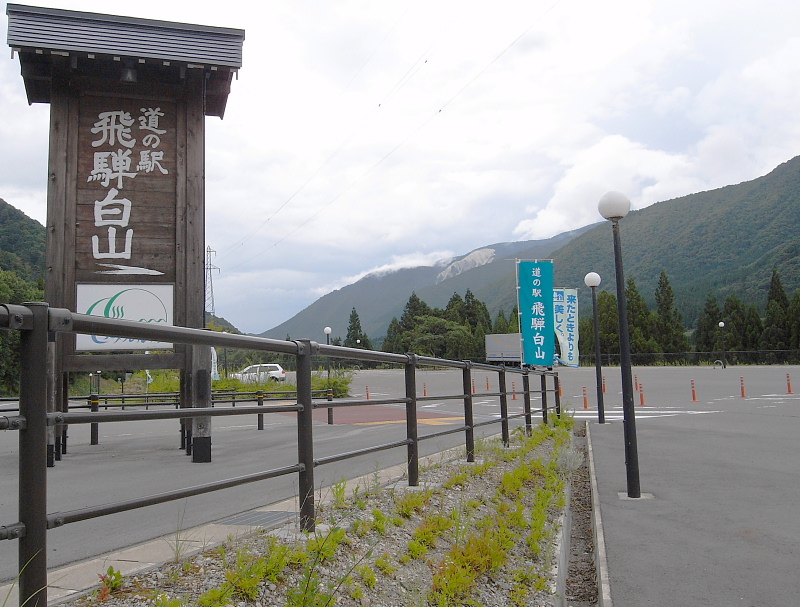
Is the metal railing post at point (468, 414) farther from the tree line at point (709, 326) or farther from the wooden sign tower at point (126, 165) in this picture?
the tree line at point (709, 326)

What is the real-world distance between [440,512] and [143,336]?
2.96 meters

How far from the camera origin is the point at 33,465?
203 cm

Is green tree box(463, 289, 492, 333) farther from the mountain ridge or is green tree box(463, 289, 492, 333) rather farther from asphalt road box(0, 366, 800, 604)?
asphalt road box(0, 366, 800, 604)

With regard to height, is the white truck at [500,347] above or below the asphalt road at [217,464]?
above

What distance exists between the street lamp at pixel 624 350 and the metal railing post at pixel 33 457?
21.6 feet

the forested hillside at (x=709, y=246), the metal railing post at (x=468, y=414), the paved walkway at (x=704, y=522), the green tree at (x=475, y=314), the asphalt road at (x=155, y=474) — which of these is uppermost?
the forested hillside at (x=709, y=246)

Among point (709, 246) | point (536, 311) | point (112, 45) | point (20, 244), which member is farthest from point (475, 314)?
point (112, 45)

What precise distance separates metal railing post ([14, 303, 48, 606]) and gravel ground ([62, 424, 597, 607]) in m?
0.46

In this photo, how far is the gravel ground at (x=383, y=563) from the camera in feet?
8.77

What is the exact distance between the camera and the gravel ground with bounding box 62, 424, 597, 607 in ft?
8.77

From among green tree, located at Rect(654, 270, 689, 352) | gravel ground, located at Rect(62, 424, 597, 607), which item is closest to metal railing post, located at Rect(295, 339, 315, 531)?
gravel ground, located at Rect(62, 424, 597, 607)

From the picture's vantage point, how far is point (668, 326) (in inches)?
2894

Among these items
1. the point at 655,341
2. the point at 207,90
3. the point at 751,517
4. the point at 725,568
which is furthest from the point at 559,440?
the point at 655,341

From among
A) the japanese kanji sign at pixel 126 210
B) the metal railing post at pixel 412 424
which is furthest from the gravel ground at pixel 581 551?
the japanese kanji sign at pixel 126 210
